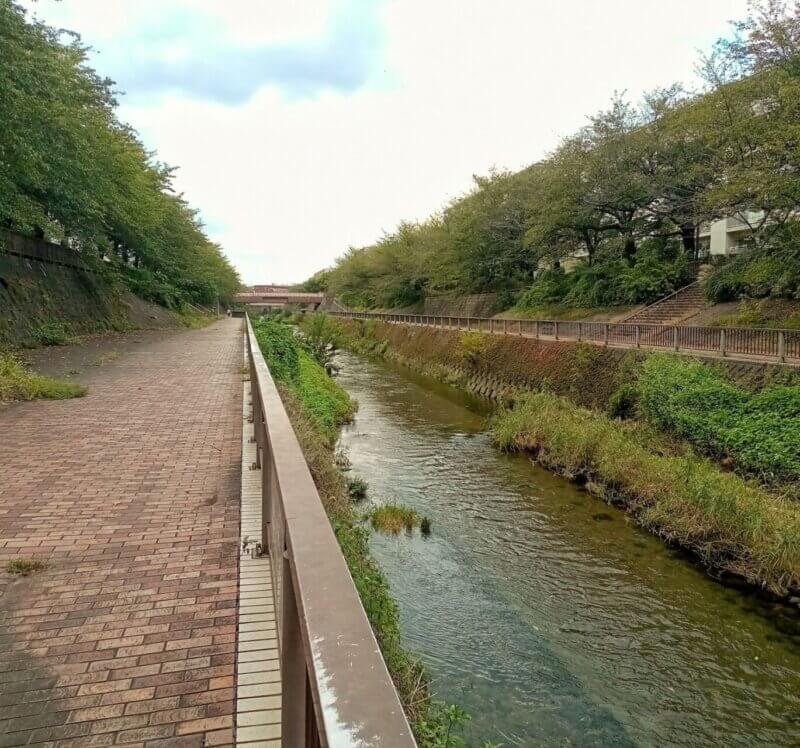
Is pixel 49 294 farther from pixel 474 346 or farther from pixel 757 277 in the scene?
pixel 757 277

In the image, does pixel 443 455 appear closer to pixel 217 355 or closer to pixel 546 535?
pixel 546 535

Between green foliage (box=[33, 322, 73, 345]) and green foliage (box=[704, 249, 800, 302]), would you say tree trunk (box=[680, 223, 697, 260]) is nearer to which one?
green foliage (box=[704, 249, 800, 302])

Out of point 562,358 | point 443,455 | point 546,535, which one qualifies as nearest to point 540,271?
point 562,358

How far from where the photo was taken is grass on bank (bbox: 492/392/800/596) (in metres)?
7.84

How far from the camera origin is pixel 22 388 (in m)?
10.7

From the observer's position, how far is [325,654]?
4.05 ft

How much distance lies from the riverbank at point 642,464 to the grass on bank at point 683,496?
0.01 meters

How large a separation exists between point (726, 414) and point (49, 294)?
23.4 meters

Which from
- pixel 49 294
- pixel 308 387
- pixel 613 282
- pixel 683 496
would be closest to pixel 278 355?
pixel 308 387

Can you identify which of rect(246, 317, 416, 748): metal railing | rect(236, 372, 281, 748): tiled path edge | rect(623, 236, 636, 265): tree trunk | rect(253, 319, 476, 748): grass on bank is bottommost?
rect(253, 319, 476, 748): grass on bank

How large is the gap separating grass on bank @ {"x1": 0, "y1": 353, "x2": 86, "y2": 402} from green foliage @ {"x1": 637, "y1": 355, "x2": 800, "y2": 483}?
12113mm

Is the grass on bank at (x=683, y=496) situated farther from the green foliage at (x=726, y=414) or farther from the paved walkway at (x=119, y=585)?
the paved walkway at (x=119, y=585)

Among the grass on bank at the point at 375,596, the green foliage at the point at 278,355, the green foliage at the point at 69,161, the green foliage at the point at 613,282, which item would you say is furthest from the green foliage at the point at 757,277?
the green foliage at the point at 69,161

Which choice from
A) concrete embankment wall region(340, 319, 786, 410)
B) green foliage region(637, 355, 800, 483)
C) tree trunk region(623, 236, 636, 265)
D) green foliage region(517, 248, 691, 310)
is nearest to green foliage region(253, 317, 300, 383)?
concrete embankment wall region(340, 319, 786, 410)
